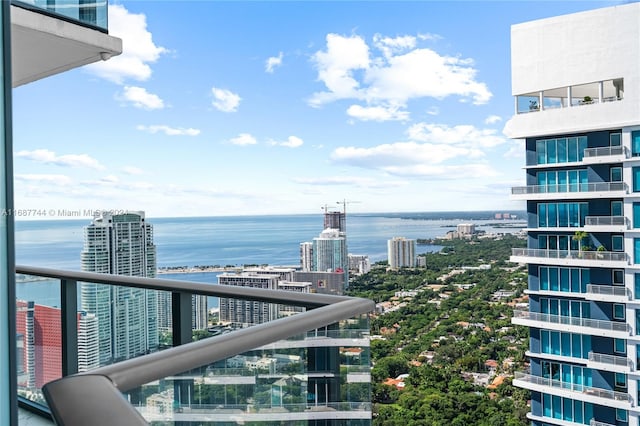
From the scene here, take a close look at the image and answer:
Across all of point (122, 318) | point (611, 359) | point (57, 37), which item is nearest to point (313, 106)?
point (611, 359)

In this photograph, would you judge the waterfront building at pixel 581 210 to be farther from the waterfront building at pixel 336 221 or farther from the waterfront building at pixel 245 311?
the waterfront building at pixel 245 311

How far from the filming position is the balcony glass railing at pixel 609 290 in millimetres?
11086

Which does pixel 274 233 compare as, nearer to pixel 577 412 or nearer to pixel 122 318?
pixel 577 412

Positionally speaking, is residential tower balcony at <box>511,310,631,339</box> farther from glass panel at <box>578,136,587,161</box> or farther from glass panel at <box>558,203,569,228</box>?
glass panel at <box>578,136,587,161</box>

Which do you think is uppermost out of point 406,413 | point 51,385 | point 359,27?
point 359,27

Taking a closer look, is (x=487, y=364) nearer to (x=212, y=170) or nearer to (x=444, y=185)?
(x=444, y=185)

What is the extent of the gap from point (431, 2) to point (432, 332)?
37.5 feet

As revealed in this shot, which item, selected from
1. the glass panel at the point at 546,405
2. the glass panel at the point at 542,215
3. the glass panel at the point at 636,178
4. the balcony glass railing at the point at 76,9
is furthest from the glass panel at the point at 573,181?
the balcony glass railing at the point at 76,9

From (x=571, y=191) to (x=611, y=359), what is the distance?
3288 mm

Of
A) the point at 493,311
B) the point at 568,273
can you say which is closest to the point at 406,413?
the point at 493,311

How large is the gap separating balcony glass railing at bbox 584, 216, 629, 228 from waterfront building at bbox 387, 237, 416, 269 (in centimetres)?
429

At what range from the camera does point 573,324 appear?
12.0 metres

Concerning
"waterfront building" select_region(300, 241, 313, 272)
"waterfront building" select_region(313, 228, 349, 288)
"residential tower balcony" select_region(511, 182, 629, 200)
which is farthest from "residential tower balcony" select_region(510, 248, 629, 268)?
"waterfront building" select_region(300, 241, 313, 272)

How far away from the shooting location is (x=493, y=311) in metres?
13.5
